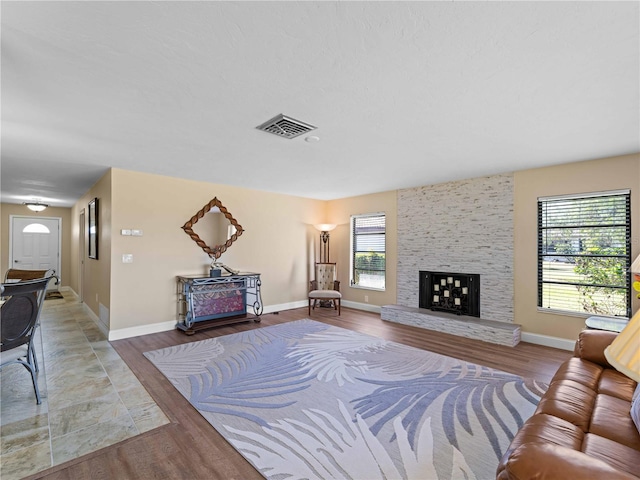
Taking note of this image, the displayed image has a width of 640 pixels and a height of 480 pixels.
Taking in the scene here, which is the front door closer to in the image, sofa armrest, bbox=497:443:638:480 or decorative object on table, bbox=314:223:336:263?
decorative object on table, bbox=314:223:336:263

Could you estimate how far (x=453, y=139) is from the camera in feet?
10.5

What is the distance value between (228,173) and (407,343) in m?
3.66

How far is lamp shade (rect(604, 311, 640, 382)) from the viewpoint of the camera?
2.98ft

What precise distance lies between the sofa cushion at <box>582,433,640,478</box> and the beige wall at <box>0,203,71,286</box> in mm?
11057

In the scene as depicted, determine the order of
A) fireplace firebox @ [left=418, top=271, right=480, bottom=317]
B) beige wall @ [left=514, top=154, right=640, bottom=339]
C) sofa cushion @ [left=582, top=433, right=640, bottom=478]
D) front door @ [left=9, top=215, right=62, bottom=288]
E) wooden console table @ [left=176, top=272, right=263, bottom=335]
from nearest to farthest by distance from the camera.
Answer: sofa cushion @ [left=582, top=433, right=640, bottom=478]
beige wall @ [left=514, top=154, right=640, bottom=339]
wooden console table @ [left=176, top=272, right=263, bottom=335]
fireplace firebox @ [left=418, top=271, right=480, bottom=317]
front door @ [left=9, top=215, right=62, bottom=288]

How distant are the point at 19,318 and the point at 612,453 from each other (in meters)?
3.94

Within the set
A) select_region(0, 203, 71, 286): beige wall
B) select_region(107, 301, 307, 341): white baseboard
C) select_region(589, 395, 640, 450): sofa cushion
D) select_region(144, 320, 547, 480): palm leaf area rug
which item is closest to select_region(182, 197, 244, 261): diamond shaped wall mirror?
select_region(107, 301, 307, 341): white baseboard

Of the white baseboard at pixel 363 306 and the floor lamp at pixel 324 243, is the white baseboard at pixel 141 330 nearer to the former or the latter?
the floor lamp at pixel 324 243

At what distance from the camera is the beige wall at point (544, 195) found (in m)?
3.66

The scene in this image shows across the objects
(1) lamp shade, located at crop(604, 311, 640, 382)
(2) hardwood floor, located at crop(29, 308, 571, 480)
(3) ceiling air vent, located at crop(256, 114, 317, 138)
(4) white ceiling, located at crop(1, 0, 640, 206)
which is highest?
(4) white ceiling, located at crop(1, 0, 640, 206)

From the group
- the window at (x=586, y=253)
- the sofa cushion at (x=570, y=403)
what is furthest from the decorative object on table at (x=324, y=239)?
the sofa cushion at (x=570, y=403)

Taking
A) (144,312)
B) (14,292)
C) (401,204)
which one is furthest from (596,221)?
(144,312)

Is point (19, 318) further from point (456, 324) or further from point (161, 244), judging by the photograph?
point (456, 324)

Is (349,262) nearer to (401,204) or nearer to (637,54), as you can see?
(401,204)
